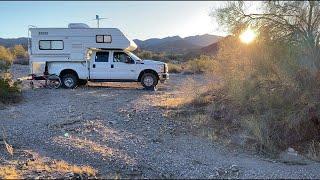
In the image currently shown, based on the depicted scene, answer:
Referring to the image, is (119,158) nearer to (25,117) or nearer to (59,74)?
(25,117)

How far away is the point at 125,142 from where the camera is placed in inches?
463

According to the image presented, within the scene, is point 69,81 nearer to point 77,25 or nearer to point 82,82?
point 82,82

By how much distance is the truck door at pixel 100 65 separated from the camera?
2278 centimetres

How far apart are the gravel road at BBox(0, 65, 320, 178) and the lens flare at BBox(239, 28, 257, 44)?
3231 mm

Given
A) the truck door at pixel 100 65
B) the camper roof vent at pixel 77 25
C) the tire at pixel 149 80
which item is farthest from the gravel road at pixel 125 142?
the camper roof vent at pixel 77 25

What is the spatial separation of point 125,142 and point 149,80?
11137 millimetres

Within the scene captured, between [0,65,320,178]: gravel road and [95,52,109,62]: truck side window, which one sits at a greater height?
[95,52,109,62]: truck side window

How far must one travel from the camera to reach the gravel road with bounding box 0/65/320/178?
970cm

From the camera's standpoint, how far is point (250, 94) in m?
14.0

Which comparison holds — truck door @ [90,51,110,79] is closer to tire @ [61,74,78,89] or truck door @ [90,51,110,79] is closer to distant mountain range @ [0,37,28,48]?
tire @ [61,74,78,89]

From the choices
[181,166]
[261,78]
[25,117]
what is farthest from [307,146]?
[25,117]

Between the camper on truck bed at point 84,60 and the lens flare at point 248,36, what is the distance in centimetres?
795

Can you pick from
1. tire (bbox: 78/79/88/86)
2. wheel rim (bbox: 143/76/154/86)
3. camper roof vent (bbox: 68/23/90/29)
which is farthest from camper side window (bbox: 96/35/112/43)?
wheel rim (bbox: 143/76/154/86)

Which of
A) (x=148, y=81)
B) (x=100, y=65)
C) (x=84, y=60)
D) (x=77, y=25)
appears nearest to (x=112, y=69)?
(x=100, y=65)
